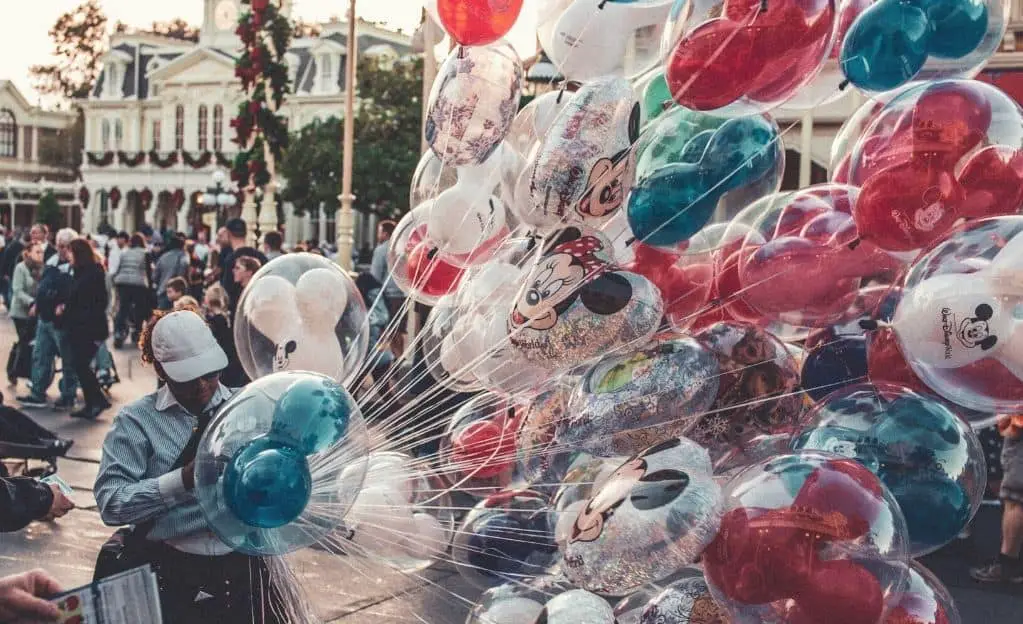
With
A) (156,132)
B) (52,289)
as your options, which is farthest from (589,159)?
(156,132)

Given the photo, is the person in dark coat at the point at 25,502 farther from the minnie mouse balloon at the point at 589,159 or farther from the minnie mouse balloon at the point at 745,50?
the minnie mouse balloon at the point at 745,50

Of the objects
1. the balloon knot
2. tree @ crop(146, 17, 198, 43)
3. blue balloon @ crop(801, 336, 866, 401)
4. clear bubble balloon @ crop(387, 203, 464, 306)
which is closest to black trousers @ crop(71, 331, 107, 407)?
clear bubble balloon @ crop(387, 203, 464, 306)

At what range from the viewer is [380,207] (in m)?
36.5

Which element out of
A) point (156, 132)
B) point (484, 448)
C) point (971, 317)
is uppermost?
point (156, 132)

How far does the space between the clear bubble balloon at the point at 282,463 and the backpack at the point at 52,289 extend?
27.2 ft

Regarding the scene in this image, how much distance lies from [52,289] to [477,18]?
7.97 m

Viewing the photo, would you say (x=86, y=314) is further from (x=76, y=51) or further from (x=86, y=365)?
(x=76, y=51)

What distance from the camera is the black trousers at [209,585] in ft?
10.5

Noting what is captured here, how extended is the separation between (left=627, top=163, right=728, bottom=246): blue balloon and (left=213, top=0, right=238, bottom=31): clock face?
54713 millimetres

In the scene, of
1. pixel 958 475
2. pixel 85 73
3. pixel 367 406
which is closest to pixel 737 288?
pixel 958 475

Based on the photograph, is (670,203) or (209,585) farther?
(670,203)

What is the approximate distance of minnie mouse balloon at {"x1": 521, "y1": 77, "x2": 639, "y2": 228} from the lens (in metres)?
3.39

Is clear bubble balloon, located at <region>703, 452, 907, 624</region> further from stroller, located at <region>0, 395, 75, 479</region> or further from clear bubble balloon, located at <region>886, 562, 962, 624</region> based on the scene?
stroller, located at <region>0, 395, 75, 479</region>

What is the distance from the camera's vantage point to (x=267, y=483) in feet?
9.04
